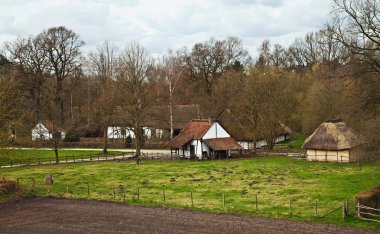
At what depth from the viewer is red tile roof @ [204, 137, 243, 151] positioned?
186 feet

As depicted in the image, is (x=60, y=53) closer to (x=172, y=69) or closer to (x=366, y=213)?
(x=172, y=69)

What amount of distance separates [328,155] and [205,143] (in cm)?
1491

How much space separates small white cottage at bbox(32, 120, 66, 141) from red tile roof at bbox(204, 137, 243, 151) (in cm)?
1949

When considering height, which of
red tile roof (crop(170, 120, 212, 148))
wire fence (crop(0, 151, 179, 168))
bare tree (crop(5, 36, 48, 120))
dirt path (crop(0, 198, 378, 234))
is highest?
bare tree (crop(5, 36, 48, 120))

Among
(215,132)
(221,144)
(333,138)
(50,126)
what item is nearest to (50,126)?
(50,126)

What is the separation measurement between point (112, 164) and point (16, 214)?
75.8ft

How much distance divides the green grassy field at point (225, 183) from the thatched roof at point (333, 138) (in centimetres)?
280

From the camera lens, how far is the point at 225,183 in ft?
122

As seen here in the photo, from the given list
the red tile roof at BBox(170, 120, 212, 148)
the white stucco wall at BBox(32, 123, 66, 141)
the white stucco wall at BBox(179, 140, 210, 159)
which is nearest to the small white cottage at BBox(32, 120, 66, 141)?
the white stucco wall at BBox(32, 123, 66, 141)

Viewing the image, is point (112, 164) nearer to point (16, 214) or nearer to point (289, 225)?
point (16, 214)

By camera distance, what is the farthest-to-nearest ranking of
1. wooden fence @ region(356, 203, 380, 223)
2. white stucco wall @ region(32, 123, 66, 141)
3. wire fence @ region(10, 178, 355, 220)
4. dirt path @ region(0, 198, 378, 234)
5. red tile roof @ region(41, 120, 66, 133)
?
white stucco wall @ region(32, 123, 66, 141)
red tile roof @ region(41, 120, 66, 133)
wire fence @ region(10, 178, 355, 220)
wooden fence @ region(356, 203, 380, 223)
dirt path @ region(0, 198, 378, 234)

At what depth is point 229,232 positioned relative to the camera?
22797mm

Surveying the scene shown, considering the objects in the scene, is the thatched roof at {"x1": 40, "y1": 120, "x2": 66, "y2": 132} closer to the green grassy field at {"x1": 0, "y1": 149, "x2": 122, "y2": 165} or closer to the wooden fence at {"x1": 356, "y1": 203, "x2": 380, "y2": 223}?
the green grassy field at {"x1": 0, "y1": 149, "x2": 122, "y2": 165}

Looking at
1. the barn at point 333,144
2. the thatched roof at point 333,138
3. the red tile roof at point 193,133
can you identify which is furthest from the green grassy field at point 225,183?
the red tile roof at point 193,133
